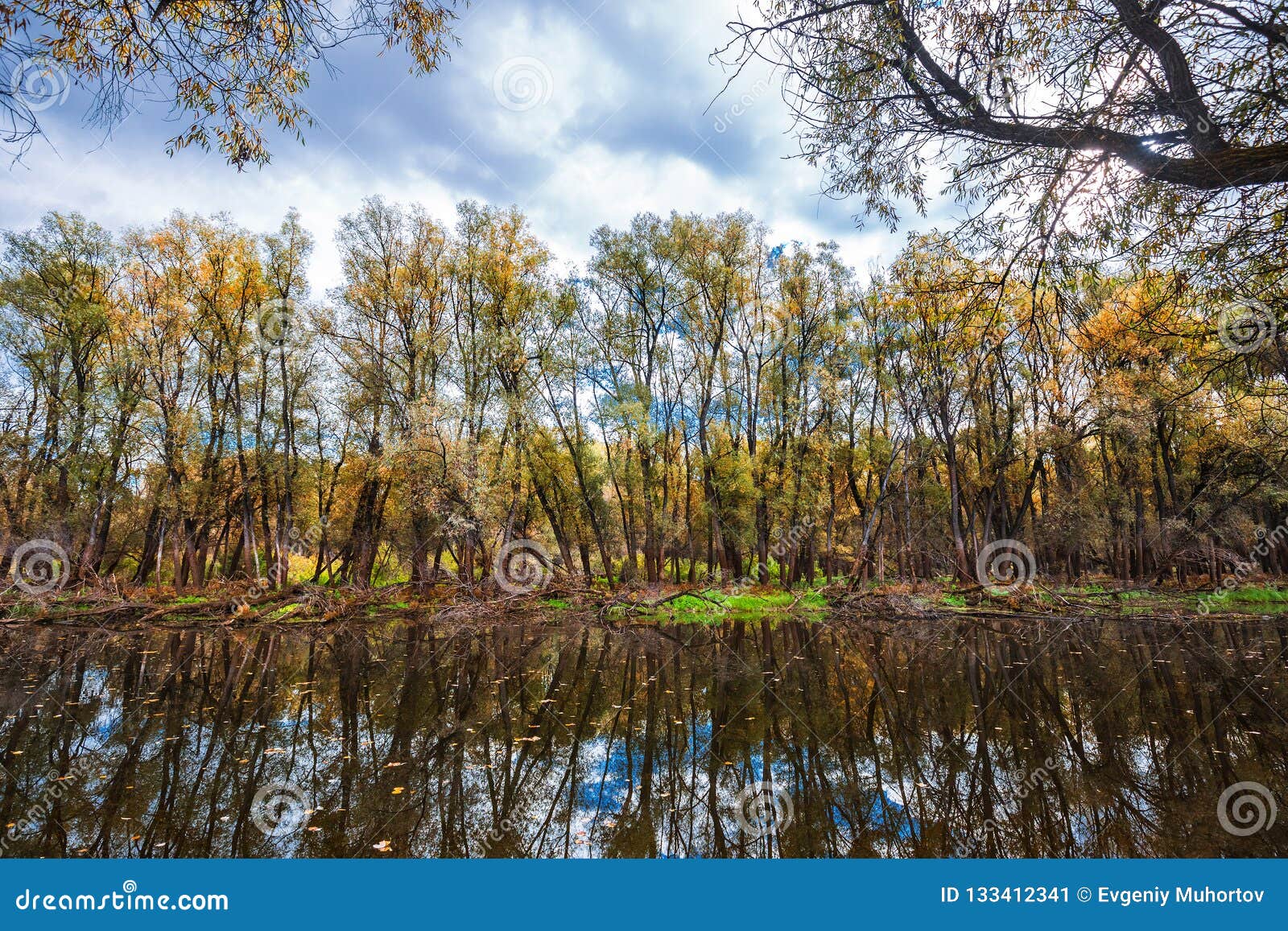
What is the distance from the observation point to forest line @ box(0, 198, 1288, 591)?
843 inches

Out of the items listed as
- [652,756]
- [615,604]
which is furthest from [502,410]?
[652,756]

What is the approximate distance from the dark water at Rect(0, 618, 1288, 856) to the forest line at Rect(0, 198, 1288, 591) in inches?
456

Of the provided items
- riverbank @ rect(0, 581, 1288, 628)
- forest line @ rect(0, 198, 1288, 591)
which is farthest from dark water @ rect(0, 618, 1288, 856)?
forest line @ rect(0, 198, 1288, 591)

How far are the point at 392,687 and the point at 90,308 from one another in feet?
79.2

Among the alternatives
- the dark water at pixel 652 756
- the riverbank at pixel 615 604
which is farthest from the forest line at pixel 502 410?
the dark water at pixel 652 756

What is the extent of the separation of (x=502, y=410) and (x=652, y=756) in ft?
63.4

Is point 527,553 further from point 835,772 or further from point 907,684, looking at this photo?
point 835,772

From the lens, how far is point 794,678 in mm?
8047

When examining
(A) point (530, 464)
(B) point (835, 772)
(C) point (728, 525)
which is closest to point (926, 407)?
(C) point (728, 525)

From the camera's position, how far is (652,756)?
16.6ft

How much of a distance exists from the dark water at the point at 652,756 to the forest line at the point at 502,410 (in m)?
11.6

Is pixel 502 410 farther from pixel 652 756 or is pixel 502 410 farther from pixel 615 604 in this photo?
pixel 652 756

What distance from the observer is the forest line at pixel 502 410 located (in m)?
21.4

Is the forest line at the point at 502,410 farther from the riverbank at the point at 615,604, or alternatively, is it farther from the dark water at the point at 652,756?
the dark water at the point at 652,756
